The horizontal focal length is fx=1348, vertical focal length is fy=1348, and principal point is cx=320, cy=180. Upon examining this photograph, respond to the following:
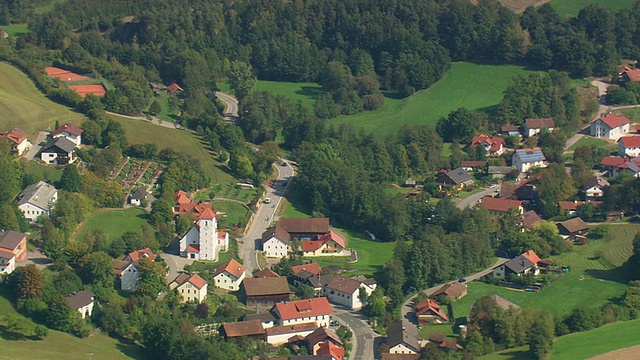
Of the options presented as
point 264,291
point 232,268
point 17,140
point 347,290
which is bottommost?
point 347,290

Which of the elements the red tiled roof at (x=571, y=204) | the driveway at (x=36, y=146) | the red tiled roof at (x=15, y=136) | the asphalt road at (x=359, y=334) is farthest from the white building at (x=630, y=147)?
the red tiled roof at (x=15, y=136)

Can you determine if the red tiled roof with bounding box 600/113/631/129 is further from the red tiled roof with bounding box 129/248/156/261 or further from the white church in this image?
the red tiled roof with bounding box 129/248/156/261

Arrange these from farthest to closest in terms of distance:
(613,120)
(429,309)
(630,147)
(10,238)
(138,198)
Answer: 1. (613,120)
2. (630,147)
3. (138,198)
4. (10,238)
5. (429,309)

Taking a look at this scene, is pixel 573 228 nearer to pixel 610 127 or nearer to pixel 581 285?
pixel 581 285

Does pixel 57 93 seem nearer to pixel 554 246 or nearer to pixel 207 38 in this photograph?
pixel 207 38

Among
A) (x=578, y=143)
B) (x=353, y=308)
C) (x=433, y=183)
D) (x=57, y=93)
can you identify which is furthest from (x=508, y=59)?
(x=353, y=308)

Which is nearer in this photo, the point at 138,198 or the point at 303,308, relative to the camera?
the point at 303,308

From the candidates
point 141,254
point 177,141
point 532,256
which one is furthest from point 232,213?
point 532,256

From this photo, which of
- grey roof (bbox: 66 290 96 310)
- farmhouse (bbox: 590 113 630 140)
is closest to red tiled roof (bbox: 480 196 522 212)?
farmhouse (bbox: 590 113 630 140)
